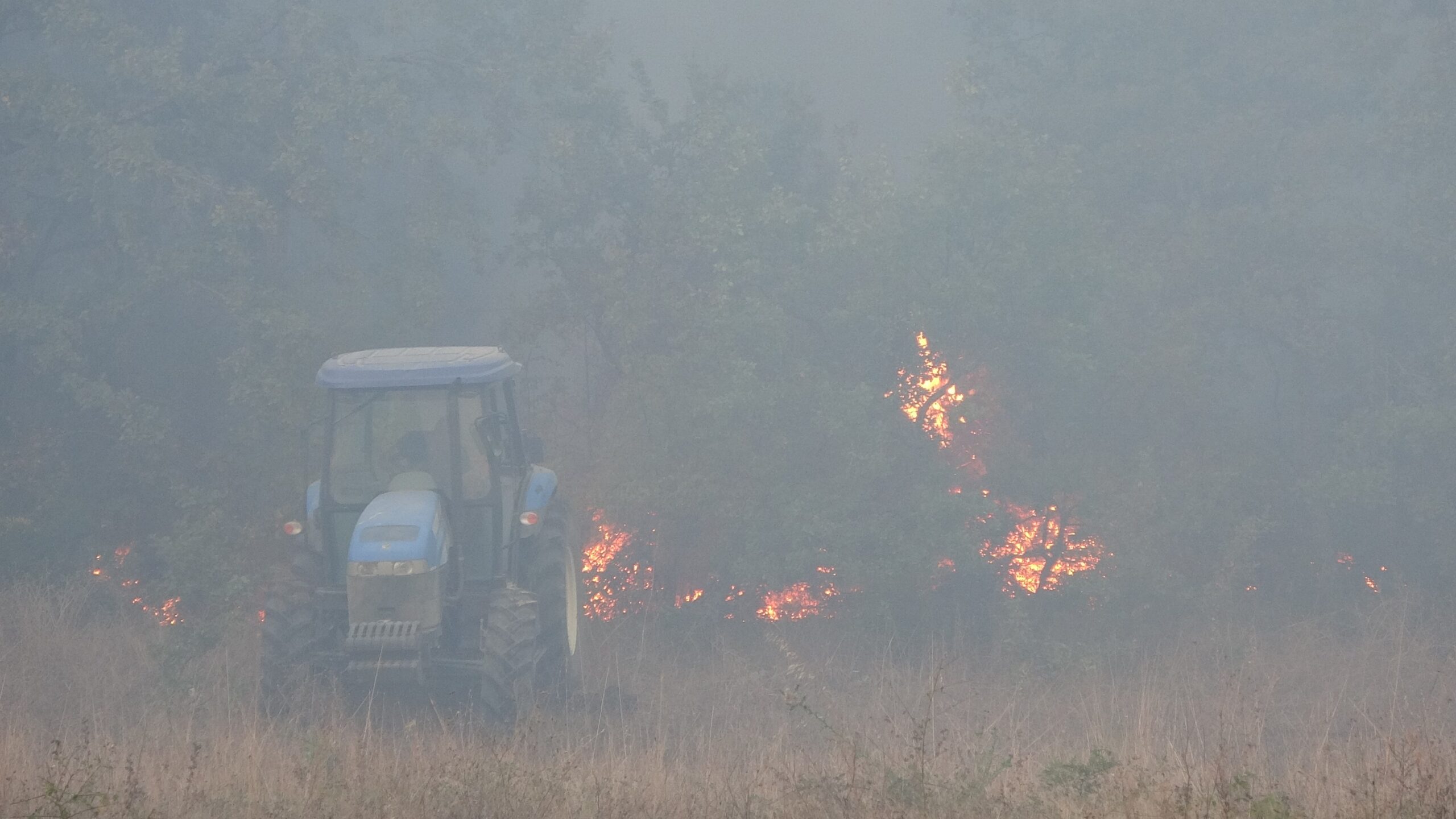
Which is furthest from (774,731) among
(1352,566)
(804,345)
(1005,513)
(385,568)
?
(1352,566)

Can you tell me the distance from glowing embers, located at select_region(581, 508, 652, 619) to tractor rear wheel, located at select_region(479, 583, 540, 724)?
3.65 meters

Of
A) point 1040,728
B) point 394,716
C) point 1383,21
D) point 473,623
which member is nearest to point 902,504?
point 1040,728

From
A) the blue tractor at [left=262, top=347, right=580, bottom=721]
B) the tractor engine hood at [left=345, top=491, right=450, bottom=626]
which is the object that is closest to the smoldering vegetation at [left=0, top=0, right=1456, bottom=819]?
the blue tractor at [left=262, top=347, right=580, bottom=721]

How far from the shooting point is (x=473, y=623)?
865 cm

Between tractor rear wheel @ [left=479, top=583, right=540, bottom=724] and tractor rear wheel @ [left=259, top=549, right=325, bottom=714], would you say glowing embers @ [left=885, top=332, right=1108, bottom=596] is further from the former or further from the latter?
tractor rear wheel @ [left=259, top=549, right=325, bottom=714]

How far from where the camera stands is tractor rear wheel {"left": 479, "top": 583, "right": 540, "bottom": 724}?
7848 mm

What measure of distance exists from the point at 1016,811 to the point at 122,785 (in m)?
4.04

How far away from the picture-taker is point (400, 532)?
782 cm

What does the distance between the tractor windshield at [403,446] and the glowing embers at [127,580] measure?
3.49 meters

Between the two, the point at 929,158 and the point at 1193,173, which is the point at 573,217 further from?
the point at 1193,173

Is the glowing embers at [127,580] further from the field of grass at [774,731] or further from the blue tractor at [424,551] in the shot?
the blue tractor at [424,551]

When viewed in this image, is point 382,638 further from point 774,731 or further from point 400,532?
point 774,731

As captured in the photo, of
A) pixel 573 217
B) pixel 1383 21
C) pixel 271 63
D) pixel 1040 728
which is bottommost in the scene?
pixel 1040 728

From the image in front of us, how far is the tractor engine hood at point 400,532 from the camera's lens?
7711mm
